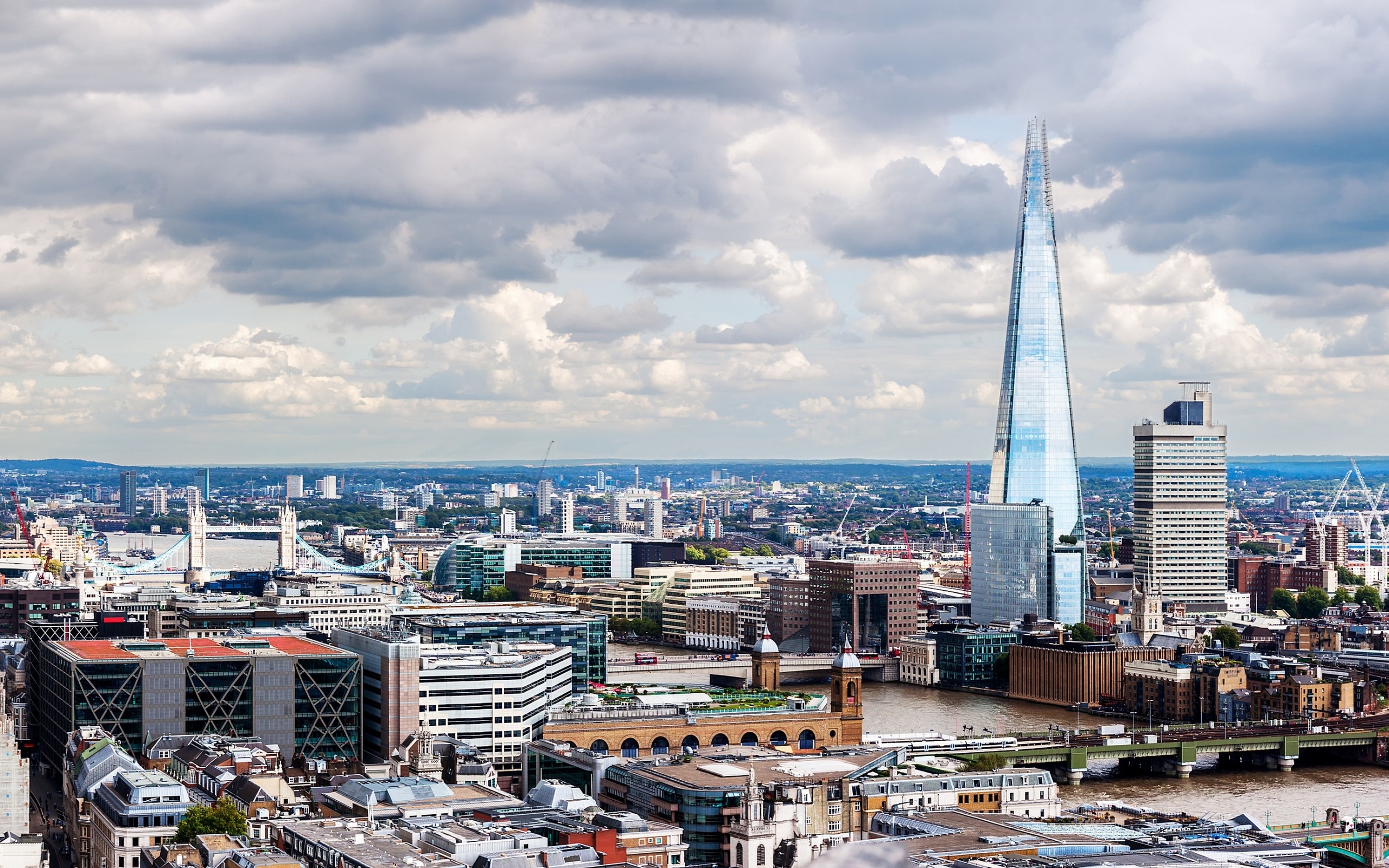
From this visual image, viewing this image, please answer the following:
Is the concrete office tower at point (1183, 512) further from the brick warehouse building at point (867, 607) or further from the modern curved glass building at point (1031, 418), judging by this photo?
the brick warehouse building at point (867, 607)

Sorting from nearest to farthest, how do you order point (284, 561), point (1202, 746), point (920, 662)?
point (1202, 746) → point (920, 662) → point (284, 561)

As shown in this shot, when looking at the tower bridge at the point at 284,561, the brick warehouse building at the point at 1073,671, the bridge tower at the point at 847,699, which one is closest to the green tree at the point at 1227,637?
the brick warehouse building at the point at 1073,671

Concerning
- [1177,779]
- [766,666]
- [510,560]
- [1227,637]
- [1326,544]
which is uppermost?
[1326,544]

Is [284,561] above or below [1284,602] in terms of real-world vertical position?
above

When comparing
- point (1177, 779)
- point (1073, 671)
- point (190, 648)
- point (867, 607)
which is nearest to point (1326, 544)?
point (867, 607)

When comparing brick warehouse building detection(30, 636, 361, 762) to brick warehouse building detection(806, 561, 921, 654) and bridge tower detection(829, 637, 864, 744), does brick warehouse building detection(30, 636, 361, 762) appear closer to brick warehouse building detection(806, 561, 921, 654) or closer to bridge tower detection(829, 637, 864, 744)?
bridge tower detection(829, 637, 864, 744)

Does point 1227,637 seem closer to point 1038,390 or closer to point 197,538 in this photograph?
point 1038,390
